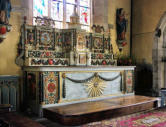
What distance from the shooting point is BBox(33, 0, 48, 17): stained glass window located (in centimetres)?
582

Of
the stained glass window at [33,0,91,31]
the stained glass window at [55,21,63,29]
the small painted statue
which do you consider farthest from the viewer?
the stained glass window at [55,21,63,29]

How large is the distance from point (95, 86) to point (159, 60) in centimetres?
285

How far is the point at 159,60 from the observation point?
274 inches

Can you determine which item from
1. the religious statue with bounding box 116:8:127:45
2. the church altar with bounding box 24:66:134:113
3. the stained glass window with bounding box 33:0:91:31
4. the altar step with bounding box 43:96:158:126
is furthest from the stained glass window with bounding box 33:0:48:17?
the altar step with bounding box 43:96:158:126

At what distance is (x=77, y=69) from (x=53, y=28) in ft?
4.92

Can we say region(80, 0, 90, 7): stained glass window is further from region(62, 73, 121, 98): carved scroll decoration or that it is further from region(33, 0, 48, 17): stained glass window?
region(62, 73, 121, 98): carved scroll decoration

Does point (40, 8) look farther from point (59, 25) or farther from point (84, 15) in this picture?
point (84, 15)

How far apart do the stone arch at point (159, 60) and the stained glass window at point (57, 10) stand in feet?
10.7

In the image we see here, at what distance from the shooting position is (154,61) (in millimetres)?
7035

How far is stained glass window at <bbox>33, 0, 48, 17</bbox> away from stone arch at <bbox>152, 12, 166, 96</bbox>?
3.73 metres

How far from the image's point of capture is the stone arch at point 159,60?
6.88 metres

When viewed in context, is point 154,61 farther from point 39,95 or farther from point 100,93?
point 39,95

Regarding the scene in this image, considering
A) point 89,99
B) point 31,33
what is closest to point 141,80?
point 89,99

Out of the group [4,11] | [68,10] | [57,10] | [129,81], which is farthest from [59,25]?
[129,81]
